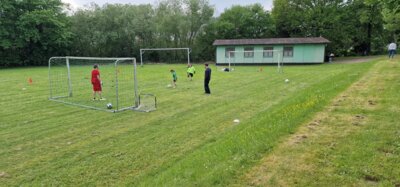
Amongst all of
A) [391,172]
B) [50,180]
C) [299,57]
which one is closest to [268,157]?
[391,172]

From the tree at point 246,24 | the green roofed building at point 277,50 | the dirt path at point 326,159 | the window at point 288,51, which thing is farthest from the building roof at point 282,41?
the dirt path at point 326,159

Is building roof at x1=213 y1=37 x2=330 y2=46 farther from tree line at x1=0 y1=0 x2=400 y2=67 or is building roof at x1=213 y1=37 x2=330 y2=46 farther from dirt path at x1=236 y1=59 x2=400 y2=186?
dirt path at x1=236 y1=59 x2=400 y2=186

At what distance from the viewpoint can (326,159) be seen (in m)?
4.95

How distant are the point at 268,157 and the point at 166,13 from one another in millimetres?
45163

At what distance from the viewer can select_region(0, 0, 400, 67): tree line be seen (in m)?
41.6

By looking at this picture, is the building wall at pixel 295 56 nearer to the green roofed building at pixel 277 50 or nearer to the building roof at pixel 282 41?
the green roofed building at pixel 277 50

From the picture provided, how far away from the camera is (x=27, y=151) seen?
684 cm

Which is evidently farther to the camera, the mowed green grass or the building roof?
the building roof

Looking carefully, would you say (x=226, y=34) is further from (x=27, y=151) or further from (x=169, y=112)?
(x=27, y=151)

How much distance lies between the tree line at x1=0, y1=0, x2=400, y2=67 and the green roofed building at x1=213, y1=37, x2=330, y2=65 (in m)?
6.42

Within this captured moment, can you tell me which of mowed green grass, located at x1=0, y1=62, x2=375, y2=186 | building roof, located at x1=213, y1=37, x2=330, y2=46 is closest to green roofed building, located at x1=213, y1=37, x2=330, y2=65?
building roof, located at x1=213, y1=37, x2=330, y2=46

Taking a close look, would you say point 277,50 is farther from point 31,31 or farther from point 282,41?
point 31,31

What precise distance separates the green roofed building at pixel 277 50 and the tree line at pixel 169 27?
21.0 ft

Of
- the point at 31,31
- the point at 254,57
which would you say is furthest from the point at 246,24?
the point at 31,31
